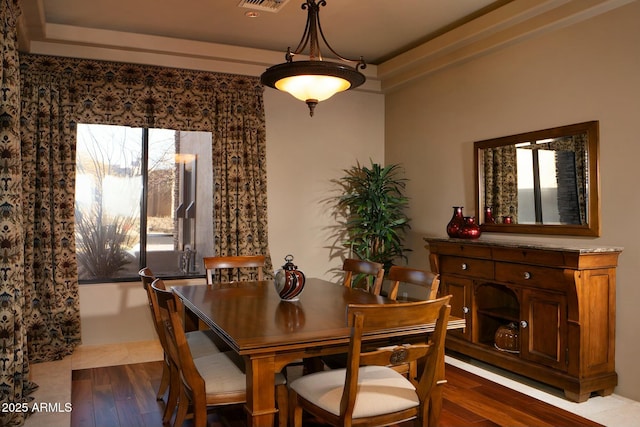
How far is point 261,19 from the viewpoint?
171 inches

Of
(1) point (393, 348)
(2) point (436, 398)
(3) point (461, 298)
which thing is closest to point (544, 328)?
(3) point (461, 298)

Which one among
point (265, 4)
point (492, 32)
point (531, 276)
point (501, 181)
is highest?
point (265, 4)

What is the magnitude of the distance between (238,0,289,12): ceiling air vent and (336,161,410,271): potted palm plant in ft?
6.68

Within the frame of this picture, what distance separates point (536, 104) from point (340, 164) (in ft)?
7.68

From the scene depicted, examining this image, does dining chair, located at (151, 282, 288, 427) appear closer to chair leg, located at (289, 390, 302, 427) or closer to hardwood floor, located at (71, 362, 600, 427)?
chair leg, located at (289, 390, 302, 427)

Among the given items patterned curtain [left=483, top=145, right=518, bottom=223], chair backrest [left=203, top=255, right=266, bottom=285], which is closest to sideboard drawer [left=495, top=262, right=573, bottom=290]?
patterned curtain [left=483, top=145, right=518, bottom=223]

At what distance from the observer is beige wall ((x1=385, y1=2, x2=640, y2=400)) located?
3.36 metres

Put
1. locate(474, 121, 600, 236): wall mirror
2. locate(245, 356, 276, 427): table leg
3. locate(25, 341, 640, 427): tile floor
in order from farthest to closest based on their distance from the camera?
locate(474, 121, 600, 236): wall mirror
locate(25, 341, 640, 427): tile floor
locate(245, 356, 276, 427): table leg

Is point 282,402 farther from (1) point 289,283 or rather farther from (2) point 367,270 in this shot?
(2) point 367,270

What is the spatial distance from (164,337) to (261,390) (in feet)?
2.45

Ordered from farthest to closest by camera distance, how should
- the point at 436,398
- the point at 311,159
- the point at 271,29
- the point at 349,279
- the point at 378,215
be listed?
the point at 311,159 → the point at 378,215 → the point at 271,29 → the point at 349,279 → the point at 436,398

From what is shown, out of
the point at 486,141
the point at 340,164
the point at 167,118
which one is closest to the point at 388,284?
the point at 340,164

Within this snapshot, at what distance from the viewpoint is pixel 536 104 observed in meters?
4.03

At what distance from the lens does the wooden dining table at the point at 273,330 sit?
6.68 ft
